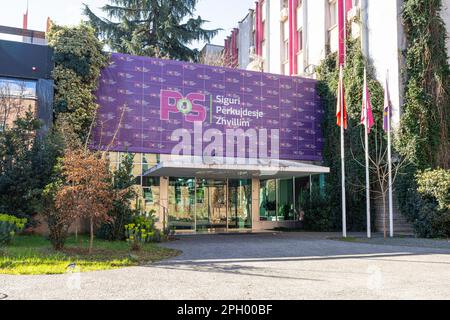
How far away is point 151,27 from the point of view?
1208 inches

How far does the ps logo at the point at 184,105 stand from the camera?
20328mm

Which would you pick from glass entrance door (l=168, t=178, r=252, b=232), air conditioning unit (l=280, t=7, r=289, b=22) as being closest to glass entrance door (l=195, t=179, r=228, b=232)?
glass entrance door (l=168, t=178, r=252, b=232)

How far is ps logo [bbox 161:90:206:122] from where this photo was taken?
2033 centimetres

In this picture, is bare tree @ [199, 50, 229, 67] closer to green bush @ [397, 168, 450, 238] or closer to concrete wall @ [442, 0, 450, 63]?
concrete wall @ [442, 0, 450, 63]

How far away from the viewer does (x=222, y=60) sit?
96.3 feet

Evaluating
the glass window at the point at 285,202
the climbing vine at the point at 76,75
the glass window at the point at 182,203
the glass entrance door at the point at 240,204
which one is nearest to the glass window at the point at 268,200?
the glass window at the point at 285,202

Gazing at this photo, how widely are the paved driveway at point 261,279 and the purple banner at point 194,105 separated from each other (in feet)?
30.9

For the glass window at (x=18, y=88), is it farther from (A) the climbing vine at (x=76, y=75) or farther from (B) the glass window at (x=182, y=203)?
(B) the glass window at (x=182, y=203)

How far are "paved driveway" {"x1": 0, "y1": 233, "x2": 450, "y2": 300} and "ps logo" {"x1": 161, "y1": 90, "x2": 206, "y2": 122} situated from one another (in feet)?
32.8

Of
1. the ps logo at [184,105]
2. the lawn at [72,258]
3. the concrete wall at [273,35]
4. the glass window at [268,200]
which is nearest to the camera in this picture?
the lawn at [72,258]

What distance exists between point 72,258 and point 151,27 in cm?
2367

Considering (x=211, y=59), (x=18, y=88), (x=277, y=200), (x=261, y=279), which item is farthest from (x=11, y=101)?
(x=211, y=59)
